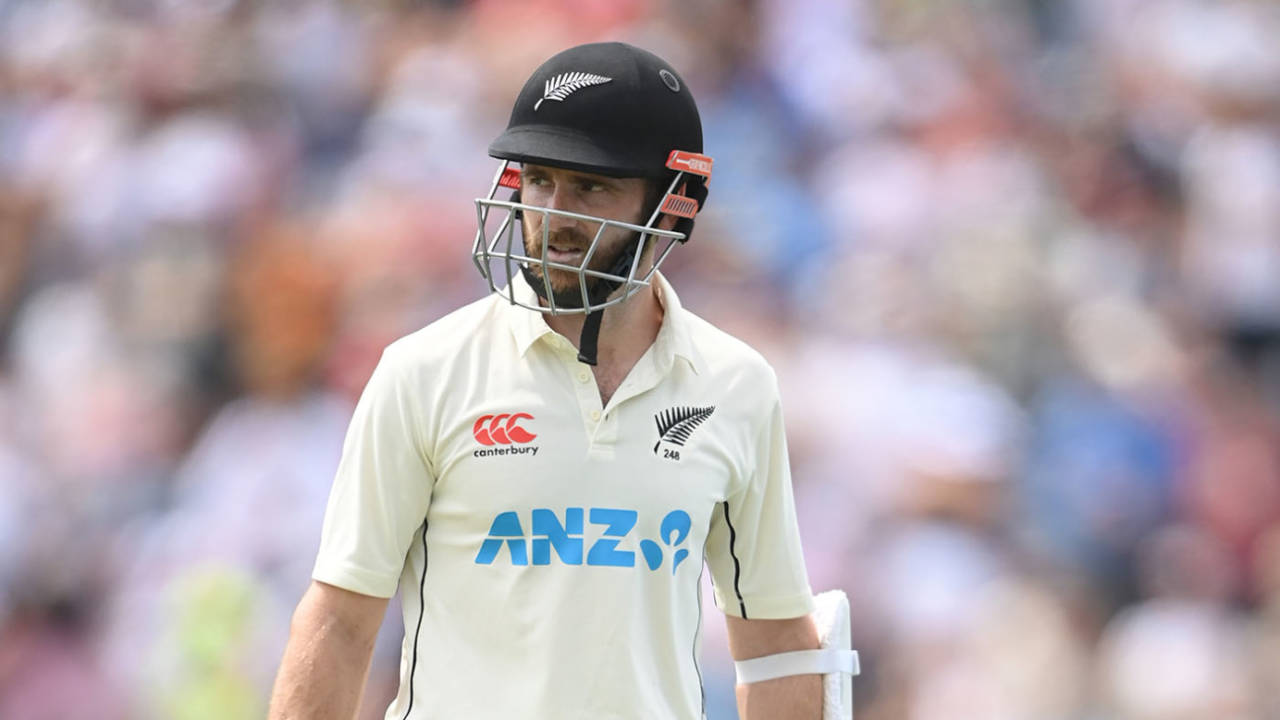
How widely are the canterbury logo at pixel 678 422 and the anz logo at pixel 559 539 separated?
0.50ft

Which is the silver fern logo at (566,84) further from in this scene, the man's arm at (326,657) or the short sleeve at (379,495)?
the man's arm at (326,657)

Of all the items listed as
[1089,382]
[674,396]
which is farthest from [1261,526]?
[674,396]

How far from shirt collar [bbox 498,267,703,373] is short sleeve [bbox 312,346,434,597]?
8.6 inches

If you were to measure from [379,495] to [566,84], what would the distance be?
72 centimetres

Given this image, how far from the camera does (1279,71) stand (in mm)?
7129

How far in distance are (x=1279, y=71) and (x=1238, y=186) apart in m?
0.69

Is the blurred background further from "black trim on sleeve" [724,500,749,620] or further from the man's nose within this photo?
the man's nose

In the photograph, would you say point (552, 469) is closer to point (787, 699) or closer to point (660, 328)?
point (660, 328)

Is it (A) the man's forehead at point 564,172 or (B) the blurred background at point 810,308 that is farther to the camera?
(B) the blurred background at point 810,308

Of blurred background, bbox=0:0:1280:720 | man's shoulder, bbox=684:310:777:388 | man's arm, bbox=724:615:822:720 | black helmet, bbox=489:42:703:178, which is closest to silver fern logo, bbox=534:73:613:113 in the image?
black helmet, bbox=489:42:703:178

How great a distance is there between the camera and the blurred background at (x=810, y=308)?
5.95 metres

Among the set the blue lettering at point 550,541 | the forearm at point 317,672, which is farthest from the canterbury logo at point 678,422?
the forearm at point 317,672

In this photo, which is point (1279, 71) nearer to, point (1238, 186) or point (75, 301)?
point (1238, 186)

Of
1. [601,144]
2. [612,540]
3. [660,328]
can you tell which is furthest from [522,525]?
[601,144]
